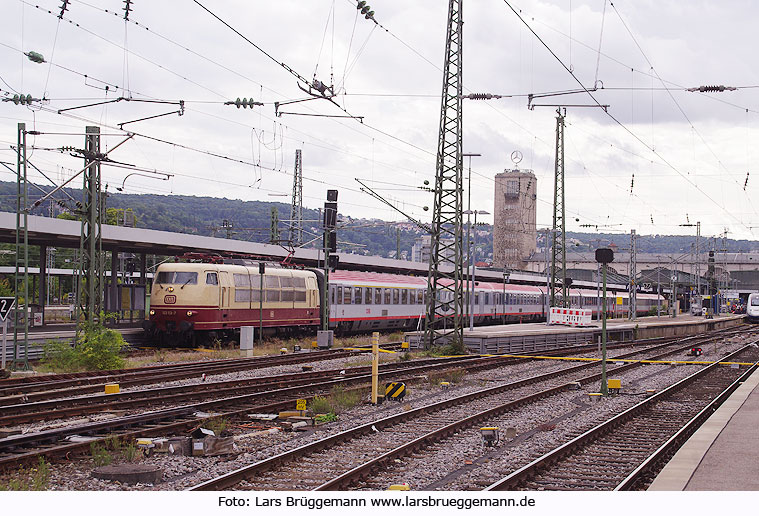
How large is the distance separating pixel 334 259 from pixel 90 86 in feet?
47.9

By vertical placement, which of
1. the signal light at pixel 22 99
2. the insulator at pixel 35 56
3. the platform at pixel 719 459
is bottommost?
the platform at pixel 719 459

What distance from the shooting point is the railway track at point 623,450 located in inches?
405

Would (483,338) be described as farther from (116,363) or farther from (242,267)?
(116,363)

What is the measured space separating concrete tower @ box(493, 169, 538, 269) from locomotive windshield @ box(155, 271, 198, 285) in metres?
122

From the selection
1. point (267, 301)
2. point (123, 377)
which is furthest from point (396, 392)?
point (267, 301)

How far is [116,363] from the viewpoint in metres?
24.4

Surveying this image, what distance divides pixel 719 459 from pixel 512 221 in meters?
159

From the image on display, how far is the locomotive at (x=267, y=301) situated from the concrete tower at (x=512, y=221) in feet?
350

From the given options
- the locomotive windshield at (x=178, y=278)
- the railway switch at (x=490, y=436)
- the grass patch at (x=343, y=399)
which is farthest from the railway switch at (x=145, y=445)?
the locomotive windshield at (x=178, y=278)

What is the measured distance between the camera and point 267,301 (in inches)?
1332

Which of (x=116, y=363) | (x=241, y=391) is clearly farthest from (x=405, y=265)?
(x=241, y=391)

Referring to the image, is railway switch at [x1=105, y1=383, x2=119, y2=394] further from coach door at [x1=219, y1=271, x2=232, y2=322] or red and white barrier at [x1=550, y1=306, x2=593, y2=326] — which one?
red and white barrier at [x1=550, y1=306, x2=593, y2=326]

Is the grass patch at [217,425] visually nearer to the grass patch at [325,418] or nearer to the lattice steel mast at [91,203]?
the grass patch at [325,418]
